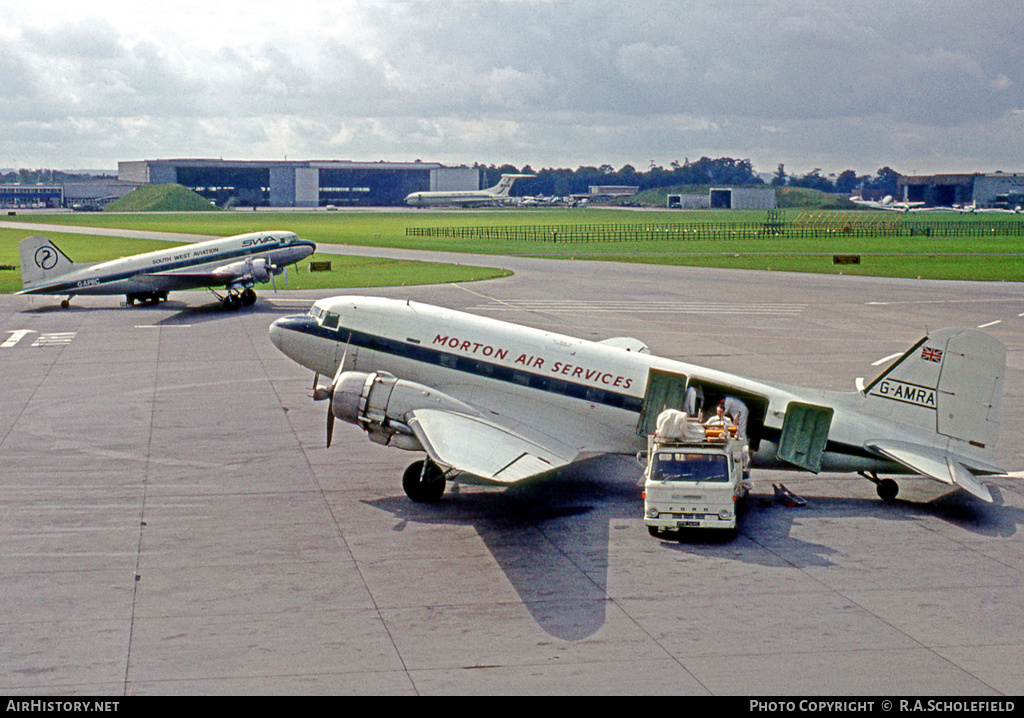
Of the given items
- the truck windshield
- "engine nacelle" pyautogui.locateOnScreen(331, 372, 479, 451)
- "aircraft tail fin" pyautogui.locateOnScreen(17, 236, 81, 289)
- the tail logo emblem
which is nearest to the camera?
the truck windshield

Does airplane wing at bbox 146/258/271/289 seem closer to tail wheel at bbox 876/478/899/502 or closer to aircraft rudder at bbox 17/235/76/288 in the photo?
aircraft rudder at bbox 17/235/76/288

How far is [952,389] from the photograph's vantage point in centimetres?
2495

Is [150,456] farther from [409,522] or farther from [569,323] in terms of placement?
[569,323]

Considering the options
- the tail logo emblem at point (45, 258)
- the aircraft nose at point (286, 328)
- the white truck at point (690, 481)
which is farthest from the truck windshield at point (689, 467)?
Answer: the tail logo emblem at point (45, 258)

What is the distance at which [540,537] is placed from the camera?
2278 centimetres

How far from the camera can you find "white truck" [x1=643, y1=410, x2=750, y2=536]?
22078 mm

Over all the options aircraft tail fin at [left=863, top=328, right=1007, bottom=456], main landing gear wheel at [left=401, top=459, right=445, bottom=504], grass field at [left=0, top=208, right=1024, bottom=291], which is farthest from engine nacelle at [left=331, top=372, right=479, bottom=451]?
grass field at [left=0, top=208, right=1024, bottom=291]

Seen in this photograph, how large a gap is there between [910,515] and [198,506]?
57.6 feet

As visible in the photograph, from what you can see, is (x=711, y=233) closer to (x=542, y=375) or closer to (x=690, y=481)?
(x=542, y=375)

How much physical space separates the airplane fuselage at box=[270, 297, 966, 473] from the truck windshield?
11.1ft

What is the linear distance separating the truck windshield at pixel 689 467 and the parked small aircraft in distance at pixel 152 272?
151 ft

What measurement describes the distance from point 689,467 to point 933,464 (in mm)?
6291

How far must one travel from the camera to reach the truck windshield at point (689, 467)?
73.3 feet

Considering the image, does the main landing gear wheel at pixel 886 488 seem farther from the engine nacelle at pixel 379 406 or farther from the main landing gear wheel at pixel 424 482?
the engine nacelle at pixel 379 406
